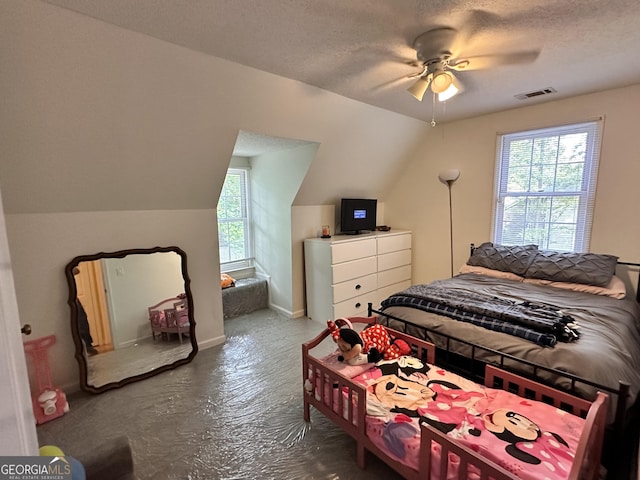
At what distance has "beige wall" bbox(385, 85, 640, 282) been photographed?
2805 mm

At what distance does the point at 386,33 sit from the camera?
70.0 inches

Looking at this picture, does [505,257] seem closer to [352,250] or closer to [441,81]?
[352,250]

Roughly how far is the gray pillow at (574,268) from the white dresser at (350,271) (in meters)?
1.61

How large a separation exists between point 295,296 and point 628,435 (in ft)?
9.81

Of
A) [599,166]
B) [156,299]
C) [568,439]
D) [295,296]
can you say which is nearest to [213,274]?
[156,299]

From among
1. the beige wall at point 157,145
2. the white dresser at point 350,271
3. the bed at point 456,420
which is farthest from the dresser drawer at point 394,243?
the bed at point 456,420

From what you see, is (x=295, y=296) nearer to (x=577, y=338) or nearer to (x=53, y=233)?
(x=53, y=233)

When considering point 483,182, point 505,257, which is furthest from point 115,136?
point 483,182

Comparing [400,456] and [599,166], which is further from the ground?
[599,166]

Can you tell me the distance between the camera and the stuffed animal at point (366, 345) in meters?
1.98

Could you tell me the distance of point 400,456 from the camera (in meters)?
1.48

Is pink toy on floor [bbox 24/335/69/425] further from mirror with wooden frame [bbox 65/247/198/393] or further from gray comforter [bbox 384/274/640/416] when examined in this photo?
gray comforter [bbox 384/274/640/416]

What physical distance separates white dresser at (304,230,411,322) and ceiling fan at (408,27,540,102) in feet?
6.19

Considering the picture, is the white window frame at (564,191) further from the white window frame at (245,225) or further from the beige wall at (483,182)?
the white window frame at (245,225)
